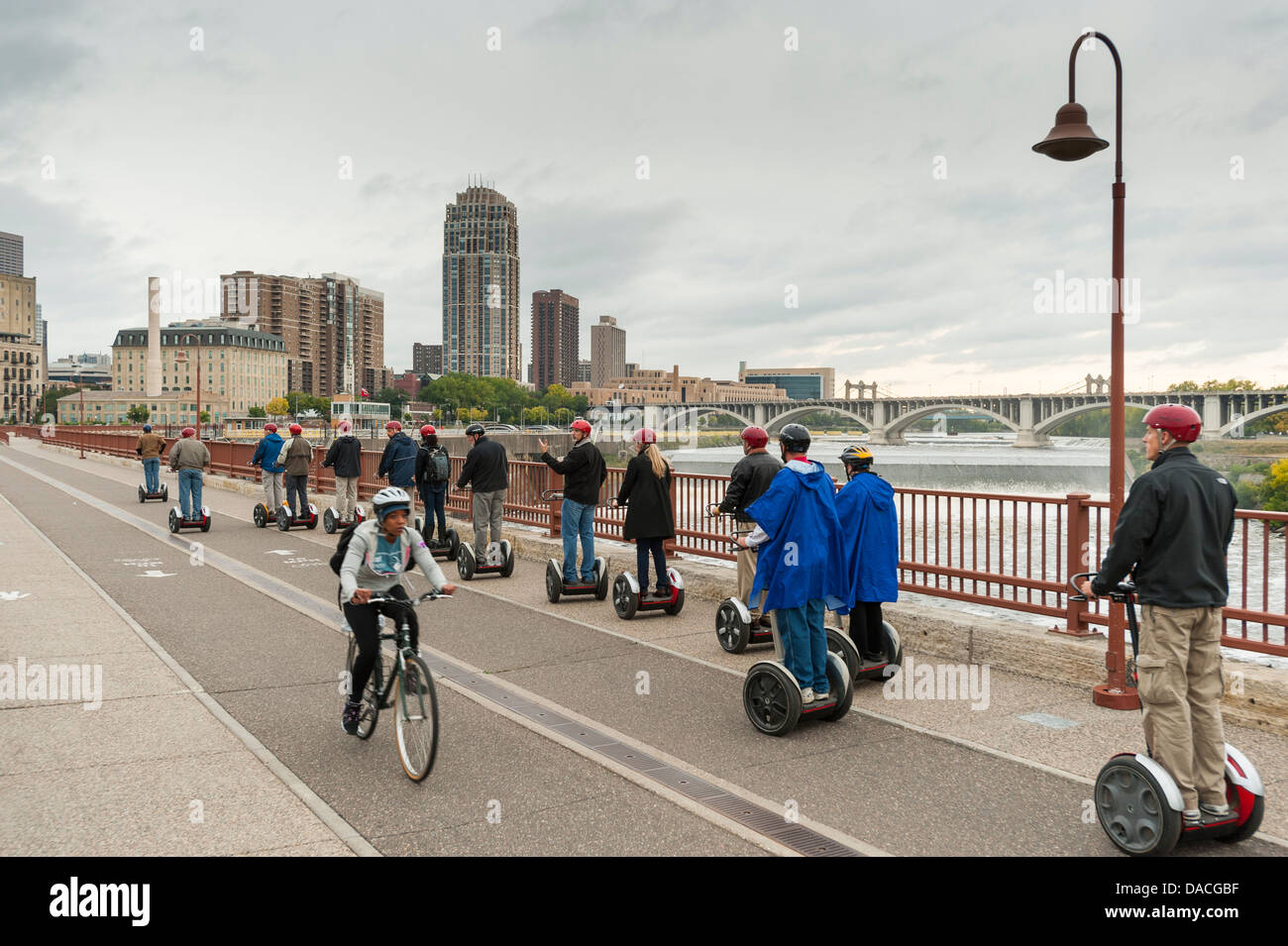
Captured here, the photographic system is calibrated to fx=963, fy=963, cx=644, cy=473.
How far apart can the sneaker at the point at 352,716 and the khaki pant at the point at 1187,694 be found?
4368mm

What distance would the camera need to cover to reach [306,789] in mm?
5141

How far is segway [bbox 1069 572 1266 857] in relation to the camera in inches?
169

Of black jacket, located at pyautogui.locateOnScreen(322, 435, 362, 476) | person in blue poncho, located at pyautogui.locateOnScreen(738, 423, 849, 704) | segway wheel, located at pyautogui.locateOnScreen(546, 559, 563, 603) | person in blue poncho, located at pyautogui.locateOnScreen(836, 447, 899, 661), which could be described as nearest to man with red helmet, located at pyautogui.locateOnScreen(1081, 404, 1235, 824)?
person in blue poncho, located at pyautogui.locateOnScreen(738, 423, 849, 704)

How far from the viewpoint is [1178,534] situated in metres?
4.36

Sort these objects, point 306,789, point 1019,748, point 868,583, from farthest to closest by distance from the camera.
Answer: point 868,583, point 1019,748, point 306,789

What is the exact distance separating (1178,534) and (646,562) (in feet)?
21.1

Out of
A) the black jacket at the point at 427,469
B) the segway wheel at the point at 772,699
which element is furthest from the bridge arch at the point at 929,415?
the segway wheel at the point at 772,699

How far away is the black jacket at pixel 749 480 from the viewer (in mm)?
8523

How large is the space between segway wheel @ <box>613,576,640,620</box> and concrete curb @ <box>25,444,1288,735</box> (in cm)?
264

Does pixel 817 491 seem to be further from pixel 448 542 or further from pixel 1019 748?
pixel 448 542

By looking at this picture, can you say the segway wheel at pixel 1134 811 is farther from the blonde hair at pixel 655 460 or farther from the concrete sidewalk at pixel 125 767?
the blonde hair at pixel 655 460

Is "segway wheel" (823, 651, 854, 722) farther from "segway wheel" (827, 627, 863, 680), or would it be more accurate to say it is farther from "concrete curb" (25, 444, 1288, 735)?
"concrete curb" (25, 444, 1288, 735)
